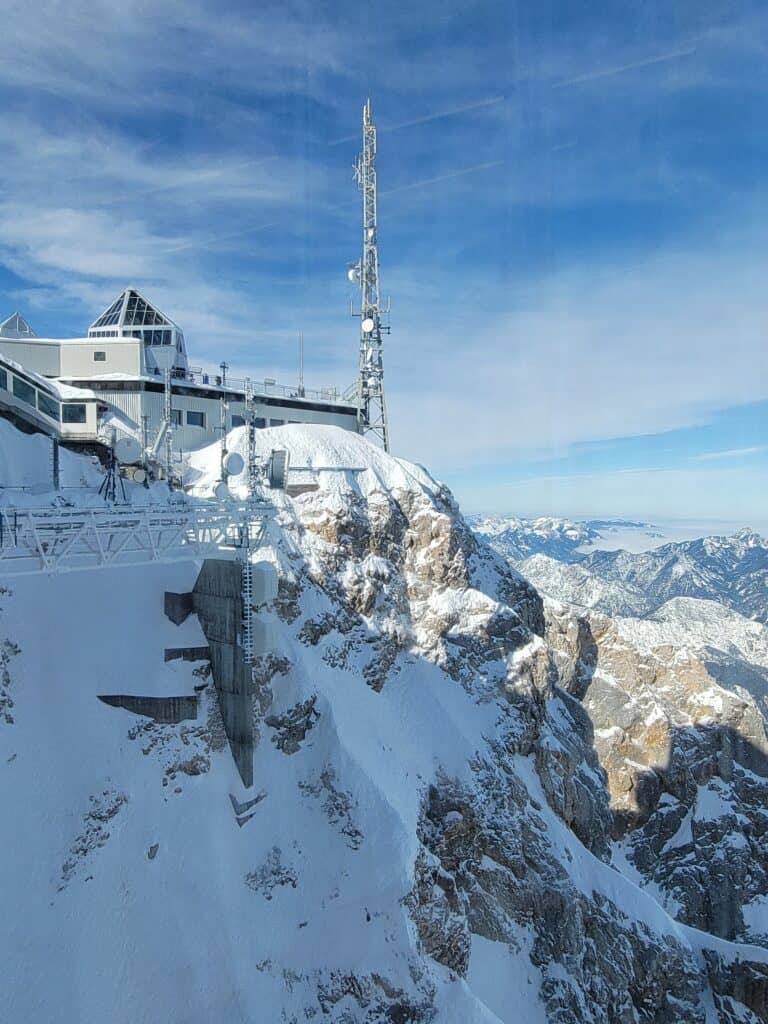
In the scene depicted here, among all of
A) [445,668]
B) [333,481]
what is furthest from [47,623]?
[445,668]

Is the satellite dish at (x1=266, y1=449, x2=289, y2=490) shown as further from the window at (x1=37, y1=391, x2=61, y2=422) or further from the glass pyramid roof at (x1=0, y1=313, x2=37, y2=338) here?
the glass pyramid roof at (x1=0, y1=313, x2=37, y2=338)

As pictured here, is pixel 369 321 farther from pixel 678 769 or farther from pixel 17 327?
pixel 678 769

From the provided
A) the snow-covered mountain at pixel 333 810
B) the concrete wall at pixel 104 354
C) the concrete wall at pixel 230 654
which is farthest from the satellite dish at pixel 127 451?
the concrete wall at pixel 104 354

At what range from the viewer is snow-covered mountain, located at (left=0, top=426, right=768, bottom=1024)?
79.0ft

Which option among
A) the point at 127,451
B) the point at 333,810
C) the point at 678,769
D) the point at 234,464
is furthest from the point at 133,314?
the point at 678,769

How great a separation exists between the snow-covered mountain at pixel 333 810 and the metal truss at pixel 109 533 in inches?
96.2

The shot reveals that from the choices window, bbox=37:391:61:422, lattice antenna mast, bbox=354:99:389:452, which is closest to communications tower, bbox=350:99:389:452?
lattice antenna mast, bbox=354:99:389:452

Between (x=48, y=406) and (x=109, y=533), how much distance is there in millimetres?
22107

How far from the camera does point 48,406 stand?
43.4m

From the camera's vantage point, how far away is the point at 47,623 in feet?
94.9

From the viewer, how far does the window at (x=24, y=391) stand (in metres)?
40.7

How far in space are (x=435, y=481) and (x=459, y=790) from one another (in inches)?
980

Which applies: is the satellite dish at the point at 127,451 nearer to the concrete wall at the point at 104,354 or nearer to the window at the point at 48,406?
the window at the point at 48,406

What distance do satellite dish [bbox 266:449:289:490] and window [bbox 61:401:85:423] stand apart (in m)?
13.9
